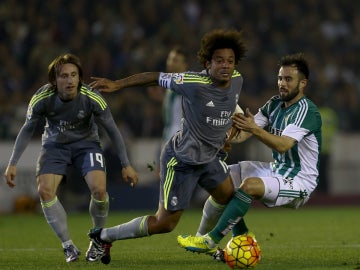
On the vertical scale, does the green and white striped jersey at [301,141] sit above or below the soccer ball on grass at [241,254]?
above

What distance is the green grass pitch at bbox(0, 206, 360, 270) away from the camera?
8719 millimetres

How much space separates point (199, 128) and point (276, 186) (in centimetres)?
85

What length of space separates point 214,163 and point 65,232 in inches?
63.2

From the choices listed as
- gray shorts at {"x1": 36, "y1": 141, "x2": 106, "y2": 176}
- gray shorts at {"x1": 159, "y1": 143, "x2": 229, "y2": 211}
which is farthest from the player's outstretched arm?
gray shorts at {"x1": 36, "y1": 141, "x2": 106, "y2": 176}

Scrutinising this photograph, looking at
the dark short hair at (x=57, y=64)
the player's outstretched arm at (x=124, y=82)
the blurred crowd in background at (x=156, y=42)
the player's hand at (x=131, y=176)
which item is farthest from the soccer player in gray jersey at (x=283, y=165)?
the blurred crowd in background at (x=156, y=42)

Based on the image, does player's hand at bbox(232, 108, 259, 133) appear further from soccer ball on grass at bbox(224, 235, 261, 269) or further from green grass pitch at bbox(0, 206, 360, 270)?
green grass pitch at bbox(0, 206, 360, 270)

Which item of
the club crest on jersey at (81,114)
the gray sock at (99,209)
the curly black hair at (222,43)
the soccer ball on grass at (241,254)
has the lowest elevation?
the soccer ball on grass at (241,254)

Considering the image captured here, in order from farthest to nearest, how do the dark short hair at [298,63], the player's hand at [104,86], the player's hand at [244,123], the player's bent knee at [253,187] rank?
the dark short hair at [298,63], the player's bent knee at [253,187], the player's hand at [244,123], the player's hand at [104,86]

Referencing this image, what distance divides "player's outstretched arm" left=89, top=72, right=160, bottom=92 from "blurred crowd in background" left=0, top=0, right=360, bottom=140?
960 centimetres

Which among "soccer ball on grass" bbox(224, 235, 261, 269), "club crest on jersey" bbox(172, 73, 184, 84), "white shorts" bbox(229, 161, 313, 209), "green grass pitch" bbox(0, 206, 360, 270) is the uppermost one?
"club crest on jersey" bbox(172, 73, 184, 84)

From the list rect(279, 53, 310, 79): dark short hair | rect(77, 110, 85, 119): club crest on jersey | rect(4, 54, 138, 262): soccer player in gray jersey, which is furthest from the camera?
rect(77, 110, 85, 119): club crest on jersey

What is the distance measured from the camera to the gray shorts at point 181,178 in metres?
8.46

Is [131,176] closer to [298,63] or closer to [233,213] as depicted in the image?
[233,213]

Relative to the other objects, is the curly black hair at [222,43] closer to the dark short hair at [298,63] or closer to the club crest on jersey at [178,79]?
the club crest on jersey at [178,79]
